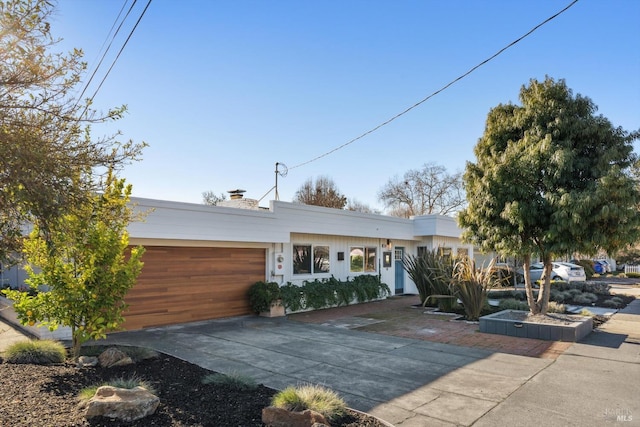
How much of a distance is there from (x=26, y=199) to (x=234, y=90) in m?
9.21

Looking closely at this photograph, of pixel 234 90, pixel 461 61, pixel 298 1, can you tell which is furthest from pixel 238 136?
pixel 461 61

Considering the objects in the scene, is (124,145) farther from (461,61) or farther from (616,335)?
(616,335)

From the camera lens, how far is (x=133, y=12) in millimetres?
8227

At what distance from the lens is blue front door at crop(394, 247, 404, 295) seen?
58.0ft

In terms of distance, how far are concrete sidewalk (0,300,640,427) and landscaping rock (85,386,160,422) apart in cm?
180

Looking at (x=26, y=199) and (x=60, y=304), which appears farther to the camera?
(x=60, y=304)

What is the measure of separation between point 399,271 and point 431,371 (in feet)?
38.3

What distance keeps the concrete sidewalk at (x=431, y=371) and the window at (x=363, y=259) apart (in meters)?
5.54

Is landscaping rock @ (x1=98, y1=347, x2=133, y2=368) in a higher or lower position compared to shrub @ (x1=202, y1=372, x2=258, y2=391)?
higher

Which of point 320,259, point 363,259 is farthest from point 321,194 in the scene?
point 320,259

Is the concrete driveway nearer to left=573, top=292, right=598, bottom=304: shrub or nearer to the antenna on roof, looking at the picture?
left=573, top=292, right=598, bottom=304: shrub

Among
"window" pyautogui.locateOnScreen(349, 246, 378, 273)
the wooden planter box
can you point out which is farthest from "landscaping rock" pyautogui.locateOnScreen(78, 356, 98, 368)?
"window" pyautogui.locateOnScreen(349, 246, 378, 273)

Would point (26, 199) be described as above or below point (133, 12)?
below

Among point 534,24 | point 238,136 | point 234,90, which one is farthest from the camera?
point 238,136
